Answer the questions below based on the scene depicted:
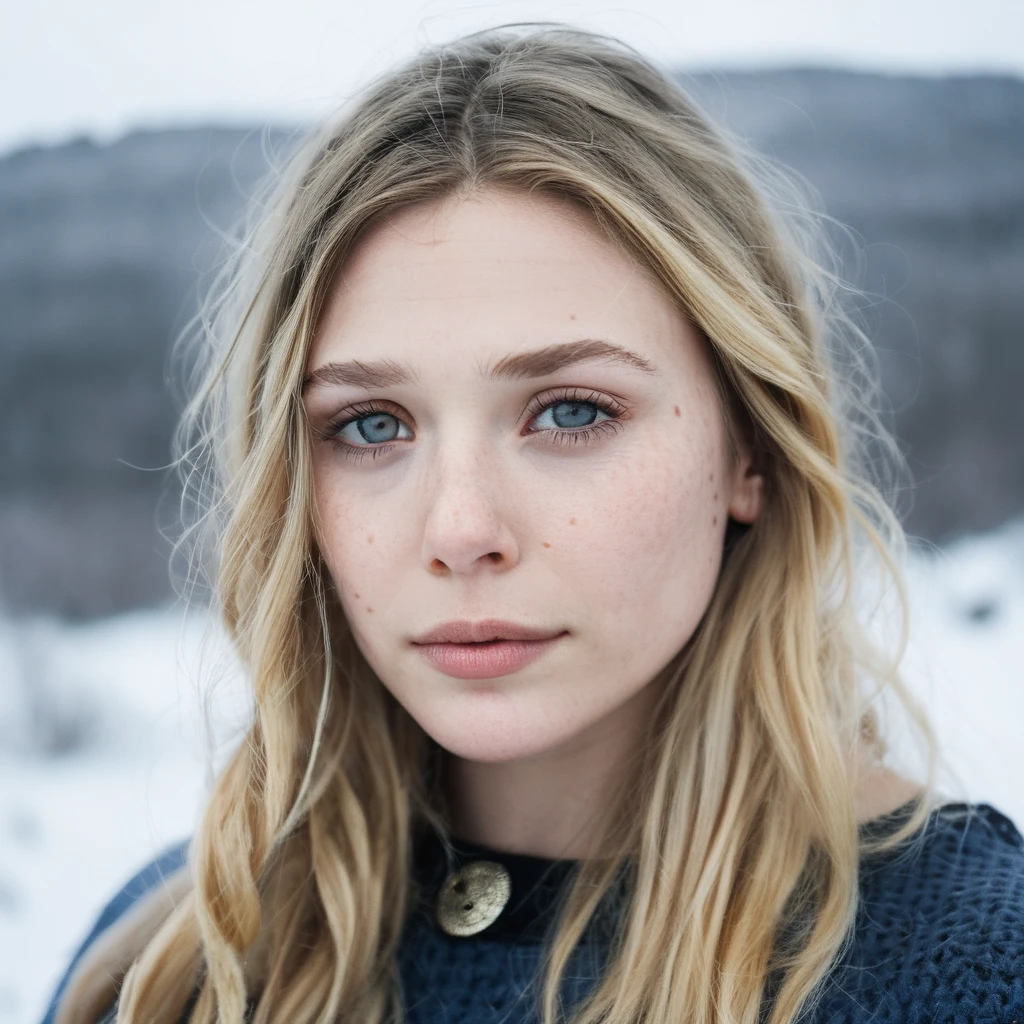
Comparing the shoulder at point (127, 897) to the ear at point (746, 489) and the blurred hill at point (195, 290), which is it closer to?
the blurred hill at point (195, 290)

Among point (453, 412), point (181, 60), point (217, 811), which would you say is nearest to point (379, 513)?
point (453, 412)

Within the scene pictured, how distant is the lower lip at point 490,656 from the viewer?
108 cm

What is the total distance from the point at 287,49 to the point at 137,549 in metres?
1.05

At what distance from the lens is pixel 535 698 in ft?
3.62

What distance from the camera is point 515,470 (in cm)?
108

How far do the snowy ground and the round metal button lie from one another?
2.61ft

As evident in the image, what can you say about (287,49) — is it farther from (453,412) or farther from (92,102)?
(453,412)

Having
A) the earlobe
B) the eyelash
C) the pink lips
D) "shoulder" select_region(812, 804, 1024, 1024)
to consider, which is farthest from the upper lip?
"shoulder" select_region(812, 804, 1024, 1024)

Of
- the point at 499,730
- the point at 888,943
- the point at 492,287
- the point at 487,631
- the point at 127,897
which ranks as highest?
the point at 492,287

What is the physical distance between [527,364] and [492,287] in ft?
0.30

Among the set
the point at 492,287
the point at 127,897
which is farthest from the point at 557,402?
the point at 127,897

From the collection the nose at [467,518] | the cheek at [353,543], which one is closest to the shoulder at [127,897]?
the cheek at [353,543]

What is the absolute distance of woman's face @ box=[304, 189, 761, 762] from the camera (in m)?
1.06

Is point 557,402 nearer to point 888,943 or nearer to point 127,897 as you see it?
point 888,943
